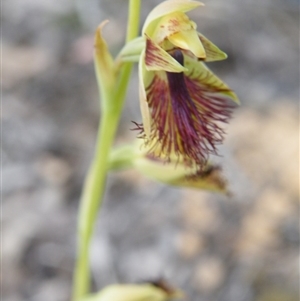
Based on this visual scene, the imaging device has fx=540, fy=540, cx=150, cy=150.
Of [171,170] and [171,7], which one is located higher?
[171,7]

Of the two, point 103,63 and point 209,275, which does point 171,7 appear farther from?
point 209,275

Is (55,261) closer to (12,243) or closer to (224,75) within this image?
(12,243)

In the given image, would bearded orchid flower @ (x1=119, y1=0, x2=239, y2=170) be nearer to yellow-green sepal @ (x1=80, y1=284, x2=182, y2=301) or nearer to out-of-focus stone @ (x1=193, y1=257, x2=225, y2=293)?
yellow-green sepal @ (x1=80, y1=284, x2=182, y2=301)

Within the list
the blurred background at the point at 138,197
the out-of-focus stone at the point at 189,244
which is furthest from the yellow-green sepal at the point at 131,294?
the out-of-focus stone at the point at 189,244

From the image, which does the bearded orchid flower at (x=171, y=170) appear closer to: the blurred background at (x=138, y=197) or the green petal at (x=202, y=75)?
the green petal at (x=202, y=75)

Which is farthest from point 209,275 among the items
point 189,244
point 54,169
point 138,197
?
point 54,169

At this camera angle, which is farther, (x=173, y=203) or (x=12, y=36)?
(x=12, y=36)

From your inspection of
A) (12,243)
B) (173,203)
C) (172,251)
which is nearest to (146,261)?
(172,251)
